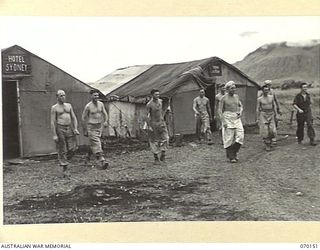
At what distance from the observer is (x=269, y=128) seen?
279 centimetres

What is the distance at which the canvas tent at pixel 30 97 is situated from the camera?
104 inches

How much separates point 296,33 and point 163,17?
2.14 ft

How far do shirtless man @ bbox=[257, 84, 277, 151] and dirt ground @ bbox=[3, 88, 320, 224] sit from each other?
0.05m

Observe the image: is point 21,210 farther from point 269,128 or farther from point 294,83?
point 294,83

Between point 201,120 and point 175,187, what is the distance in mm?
358

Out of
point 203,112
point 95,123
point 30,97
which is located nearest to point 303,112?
point 203,112

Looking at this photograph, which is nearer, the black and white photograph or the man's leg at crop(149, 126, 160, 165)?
the black and white photograph

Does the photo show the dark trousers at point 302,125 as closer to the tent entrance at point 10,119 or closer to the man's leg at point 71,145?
the man's leg at point 71,145

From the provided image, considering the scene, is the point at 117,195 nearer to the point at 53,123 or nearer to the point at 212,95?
the point at 53,123

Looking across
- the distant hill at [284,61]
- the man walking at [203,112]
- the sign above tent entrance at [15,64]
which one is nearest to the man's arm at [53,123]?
the sign above tent entrance at [15,64]

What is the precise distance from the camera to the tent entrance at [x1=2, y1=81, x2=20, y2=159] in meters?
2.63

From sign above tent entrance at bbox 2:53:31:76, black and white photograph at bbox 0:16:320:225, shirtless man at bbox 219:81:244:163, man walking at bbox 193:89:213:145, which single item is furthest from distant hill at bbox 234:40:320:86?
sign above tent entrance at bbox 2:53:31:76

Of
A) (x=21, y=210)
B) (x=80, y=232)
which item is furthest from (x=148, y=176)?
(x=21, y=210)

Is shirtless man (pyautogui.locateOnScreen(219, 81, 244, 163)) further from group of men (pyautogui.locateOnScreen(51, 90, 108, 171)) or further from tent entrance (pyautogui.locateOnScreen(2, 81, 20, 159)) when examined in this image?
tent entrance (pyautogui.locateOnScreen(2, 81, 20, 159))
